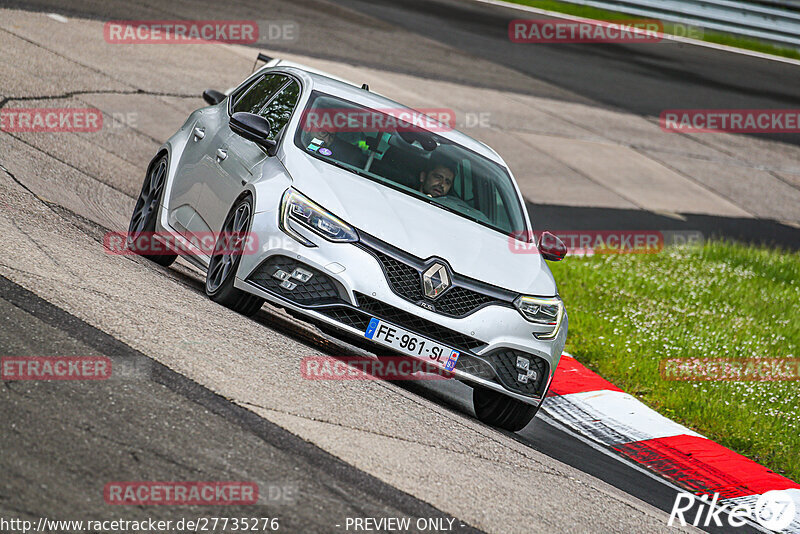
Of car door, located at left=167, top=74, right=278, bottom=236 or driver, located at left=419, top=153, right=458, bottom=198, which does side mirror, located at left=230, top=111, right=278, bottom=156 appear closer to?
car door, located at left=167, top=74, right=278, bottom=236

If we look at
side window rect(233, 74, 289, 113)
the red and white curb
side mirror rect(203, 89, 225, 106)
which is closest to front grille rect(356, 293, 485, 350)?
the red and white curb

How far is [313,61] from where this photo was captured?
18047mm

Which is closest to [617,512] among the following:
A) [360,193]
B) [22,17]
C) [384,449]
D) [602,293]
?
[384,449]

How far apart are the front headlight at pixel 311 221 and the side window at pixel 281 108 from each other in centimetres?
107

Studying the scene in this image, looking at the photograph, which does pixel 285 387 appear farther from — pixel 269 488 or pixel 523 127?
pixel 523 127

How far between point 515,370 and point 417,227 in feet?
3.53

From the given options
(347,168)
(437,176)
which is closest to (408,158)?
(437,176)

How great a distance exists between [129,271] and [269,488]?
3005 mm

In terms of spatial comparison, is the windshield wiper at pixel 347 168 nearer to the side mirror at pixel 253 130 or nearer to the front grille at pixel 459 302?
the side mirror at pixel 253 130

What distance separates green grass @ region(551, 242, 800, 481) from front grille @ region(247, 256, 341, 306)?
→ 3.48 m

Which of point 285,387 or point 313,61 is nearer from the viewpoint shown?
point 285,387

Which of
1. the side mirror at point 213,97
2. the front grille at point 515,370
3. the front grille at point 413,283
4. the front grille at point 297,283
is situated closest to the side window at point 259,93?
the side mirror at point 213,97

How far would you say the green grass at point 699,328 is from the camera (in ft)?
27.5

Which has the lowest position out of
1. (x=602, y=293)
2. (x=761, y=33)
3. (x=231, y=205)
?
(x=602, y=293)
